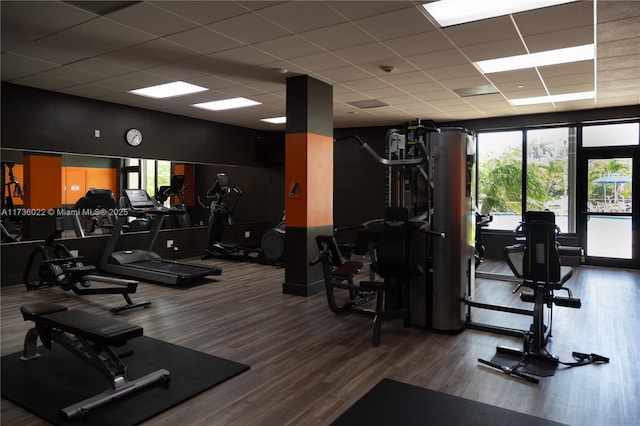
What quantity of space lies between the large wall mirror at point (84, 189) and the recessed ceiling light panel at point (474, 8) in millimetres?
5654

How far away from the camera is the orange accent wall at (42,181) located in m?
6.02

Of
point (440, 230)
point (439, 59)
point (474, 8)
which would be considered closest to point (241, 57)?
point (439, 59)

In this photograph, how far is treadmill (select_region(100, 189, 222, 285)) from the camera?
6.03 metres

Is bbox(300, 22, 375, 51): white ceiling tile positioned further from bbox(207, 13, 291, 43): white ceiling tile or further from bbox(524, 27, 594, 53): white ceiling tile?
bbox(524, 27, 594, 53): white ceiling tile

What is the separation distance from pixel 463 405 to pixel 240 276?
4600 millimetres

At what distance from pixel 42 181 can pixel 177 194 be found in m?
2.28

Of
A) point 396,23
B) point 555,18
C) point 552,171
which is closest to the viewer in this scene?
point 555,18

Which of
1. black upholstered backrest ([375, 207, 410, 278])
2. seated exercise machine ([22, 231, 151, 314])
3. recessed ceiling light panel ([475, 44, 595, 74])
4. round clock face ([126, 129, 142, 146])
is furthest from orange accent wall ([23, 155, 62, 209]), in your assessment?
recessed ceiling light panel ([475, 44, 595, 74])

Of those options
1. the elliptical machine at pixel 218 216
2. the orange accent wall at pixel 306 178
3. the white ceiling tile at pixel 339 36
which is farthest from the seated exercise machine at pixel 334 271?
the elliptical machine at pixel 218 216

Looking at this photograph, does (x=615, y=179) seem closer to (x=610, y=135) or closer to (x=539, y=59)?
(x=610, y=135)

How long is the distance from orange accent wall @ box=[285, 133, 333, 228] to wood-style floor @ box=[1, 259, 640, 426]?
1.03 meters

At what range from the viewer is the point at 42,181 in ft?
20.4

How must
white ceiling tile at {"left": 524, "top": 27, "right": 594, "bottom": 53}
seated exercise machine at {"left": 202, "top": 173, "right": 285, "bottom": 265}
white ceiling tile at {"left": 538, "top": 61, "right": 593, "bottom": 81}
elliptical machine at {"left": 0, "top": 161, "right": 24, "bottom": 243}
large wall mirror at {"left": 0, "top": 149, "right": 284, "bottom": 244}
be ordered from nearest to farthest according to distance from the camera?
1. white ceiling tile at {"left": 524, "top": 27, "right": 594, "bottom": 53}
2. white ceiling tile at {"left": 538, "top": 61, "right": 593, "bottom": 81}
3. elliptical machine at {"left": 0, "top": 161, "right": 24, "bottom": 243}
4. large wall mirror at {"left": 0, "top": 149, "right": 284, "bottom": 244}
5. seated exercise machine at {"left": 202, "top": 173, "right": 285, "bottom": 265}

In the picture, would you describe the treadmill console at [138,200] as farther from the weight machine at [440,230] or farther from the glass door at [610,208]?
the glass door at [610,208]
